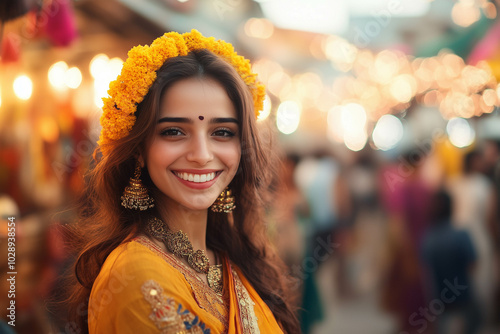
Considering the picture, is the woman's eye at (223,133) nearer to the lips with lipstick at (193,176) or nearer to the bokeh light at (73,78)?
the lips with lipstick at (193,176)

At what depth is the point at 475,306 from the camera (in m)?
3.88

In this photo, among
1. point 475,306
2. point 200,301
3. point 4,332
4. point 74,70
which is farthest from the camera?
point 475,306

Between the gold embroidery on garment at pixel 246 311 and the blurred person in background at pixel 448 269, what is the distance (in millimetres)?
2697

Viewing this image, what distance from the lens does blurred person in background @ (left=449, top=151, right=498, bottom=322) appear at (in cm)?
379

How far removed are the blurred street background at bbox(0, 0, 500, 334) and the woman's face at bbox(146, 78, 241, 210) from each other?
879 mm

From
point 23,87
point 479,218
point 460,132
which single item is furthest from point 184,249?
point 460,132

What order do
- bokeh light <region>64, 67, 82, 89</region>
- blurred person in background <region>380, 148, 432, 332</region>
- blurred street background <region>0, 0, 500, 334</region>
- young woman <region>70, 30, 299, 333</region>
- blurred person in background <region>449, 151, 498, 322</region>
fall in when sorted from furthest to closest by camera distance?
blurred person in background <region>380, 148, 432, 332</region> < blurred person in background <region>449, 151, 498, 322</region> < bokeh light <region>64, 67, 82, 89</region> < blurred street background <region>0, 0, 500, 334</region> < young woman <region>70, 30, 299, 333</region>

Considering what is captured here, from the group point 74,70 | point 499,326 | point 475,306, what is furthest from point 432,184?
point 74,70

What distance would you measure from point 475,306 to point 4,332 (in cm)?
368

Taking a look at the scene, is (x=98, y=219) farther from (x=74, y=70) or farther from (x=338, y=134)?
(x=338, y=134)

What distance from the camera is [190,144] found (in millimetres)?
1310

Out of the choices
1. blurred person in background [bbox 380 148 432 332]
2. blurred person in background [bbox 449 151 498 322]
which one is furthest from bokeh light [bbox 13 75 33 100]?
blurred person in background [bbox 449 151 498 322]

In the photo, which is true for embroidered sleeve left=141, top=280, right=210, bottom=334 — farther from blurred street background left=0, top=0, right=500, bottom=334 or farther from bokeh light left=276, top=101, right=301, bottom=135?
bokeh light left=276, top=101, right=301, bottom=135

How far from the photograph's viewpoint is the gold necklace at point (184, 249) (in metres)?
1.36
